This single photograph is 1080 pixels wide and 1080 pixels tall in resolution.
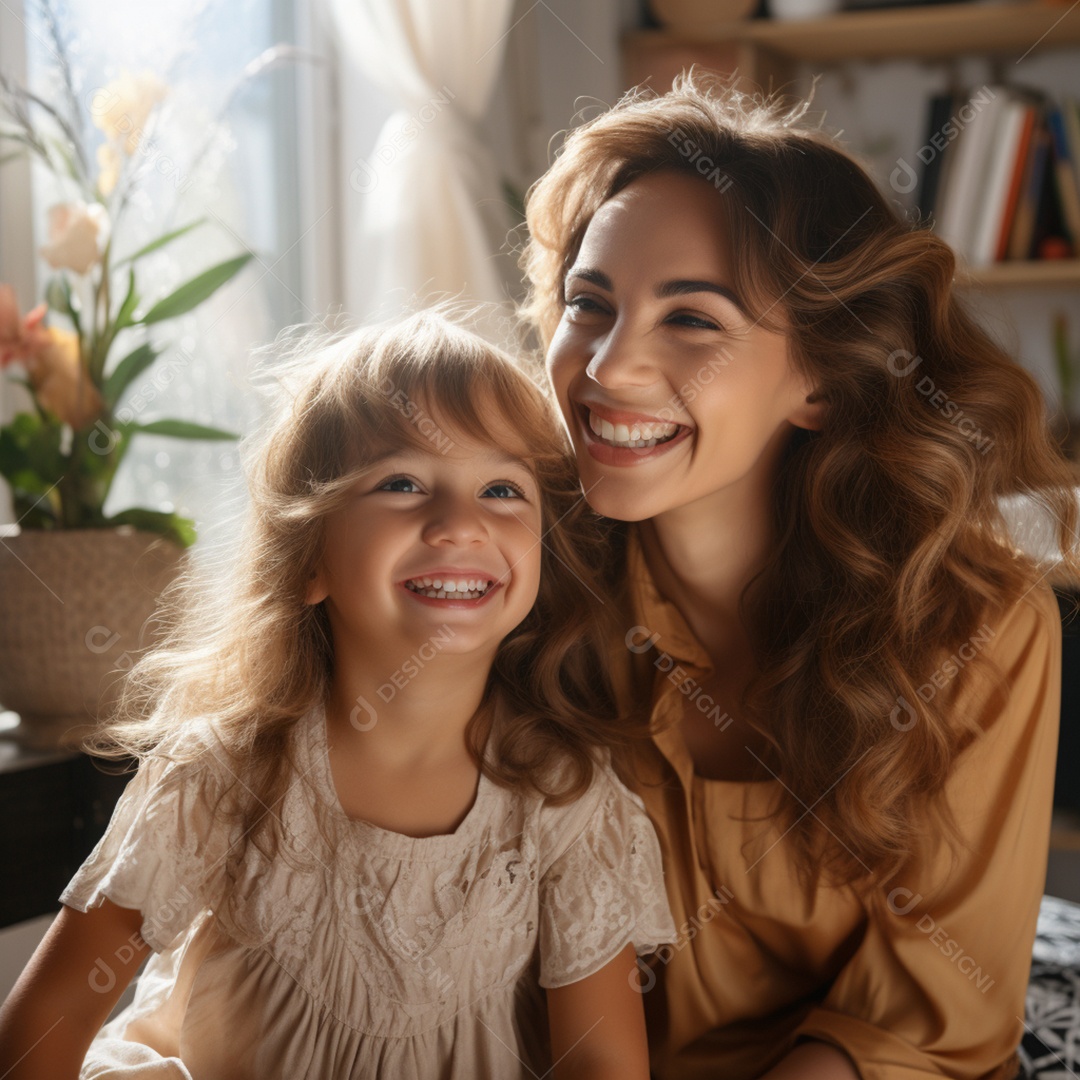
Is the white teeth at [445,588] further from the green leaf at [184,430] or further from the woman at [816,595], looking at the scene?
the green leaf at [184,430]

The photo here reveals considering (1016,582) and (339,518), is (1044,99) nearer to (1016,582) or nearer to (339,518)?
(1016,582)

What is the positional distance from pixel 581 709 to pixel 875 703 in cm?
29

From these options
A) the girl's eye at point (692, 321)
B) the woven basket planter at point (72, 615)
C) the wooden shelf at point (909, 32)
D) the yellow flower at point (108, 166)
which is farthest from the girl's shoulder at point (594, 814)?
the wooden shelf at point (909, 32)

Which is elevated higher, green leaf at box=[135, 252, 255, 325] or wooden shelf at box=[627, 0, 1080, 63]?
wooden shelf at box=[627, 0, 1080, 63]

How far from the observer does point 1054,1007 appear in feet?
4.51

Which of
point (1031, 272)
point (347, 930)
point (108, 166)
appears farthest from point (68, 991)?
point (1031, 272)

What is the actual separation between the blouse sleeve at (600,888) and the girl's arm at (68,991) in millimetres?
368

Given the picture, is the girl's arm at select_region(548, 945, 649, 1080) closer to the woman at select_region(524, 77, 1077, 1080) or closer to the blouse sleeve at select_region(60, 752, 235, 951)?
the woman at select_region(524, 77, 1077, 1080)

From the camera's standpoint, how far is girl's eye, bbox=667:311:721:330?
1.22 metres

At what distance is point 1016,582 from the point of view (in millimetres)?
1300

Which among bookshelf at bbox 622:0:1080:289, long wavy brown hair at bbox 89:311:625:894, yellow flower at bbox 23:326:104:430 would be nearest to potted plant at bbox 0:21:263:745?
yellow flower at bbox 23:326:104:430

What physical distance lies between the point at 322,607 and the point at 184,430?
24.0 inches

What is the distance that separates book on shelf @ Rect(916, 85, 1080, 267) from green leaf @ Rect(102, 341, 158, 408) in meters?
1.64

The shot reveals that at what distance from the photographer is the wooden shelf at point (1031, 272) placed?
2.51 meters
